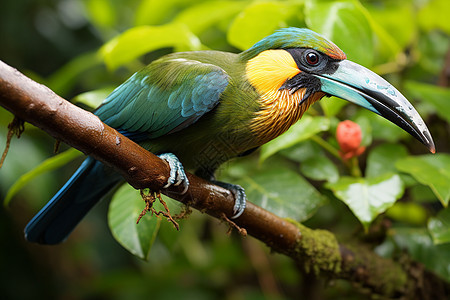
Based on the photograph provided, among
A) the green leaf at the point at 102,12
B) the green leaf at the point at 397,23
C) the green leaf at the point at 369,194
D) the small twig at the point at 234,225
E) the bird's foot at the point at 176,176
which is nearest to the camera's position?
the bird's foot at the point at 176,176

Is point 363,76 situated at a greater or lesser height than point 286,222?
greater

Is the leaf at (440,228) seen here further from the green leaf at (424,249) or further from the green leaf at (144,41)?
the green leaf at (144,41)

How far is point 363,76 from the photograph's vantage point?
4.02 ft

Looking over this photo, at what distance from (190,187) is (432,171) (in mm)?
777

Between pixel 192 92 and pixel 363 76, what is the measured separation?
0.46m

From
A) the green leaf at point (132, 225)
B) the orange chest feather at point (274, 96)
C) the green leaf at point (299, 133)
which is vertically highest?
the orange chest feather at point (274, 96)

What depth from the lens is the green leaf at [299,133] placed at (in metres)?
1.46

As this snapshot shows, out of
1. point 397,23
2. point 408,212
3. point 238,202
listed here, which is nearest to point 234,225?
point 238,202

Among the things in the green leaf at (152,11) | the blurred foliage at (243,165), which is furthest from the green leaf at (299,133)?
the green leaf at (152,11)

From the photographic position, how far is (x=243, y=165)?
68.9 inches

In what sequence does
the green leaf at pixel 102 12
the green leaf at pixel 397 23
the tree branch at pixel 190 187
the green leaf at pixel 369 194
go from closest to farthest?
the tree branch at pixel 190 187 < the green leaf at pixel 369 194 < the green leaf at pixel 397 23 < the green leaf at pixel 102 12

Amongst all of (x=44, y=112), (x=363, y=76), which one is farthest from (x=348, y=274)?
(x=44, y=112)

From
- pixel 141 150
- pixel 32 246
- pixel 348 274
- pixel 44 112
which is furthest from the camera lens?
pixel 32 246

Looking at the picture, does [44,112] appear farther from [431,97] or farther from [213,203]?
[431,97]
